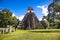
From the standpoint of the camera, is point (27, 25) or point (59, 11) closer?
point (59, 11)

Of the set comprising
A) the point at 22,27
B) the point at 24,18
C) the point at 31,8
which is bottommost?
the point at 22,27

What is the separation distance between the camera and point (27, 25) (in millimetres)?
50469

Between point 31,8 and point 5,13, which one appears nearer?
point 5,13

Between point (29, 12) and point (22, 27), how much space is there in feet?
19.0

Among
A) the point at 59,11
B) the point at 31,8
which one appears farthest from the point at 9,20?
the point at 59,11

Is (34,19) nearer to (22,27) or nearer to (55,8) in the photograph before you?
(22,27)

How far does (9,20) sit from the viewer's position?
4200 cm

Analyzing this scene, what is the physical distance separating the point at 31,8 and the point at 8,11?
976cm

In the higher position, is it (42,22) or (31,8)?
(31,8)

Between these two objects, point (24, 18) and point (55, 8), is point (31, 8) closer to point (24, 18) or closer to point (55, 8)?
point (24, 18)

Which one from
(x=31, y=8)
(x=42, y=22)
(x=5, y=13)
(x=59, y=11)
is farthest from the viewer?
(x=42, y=22)

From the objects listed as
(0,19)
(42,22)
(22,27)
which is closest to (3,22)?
(0,19)

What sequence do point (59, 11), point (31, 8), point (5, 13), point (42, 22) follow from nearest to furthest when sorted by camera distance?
point (59, 11)
point (5, 13)
point (31, 8)
point (42, 22)

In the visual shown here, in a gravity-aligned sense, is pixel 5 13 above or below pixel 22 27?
above
